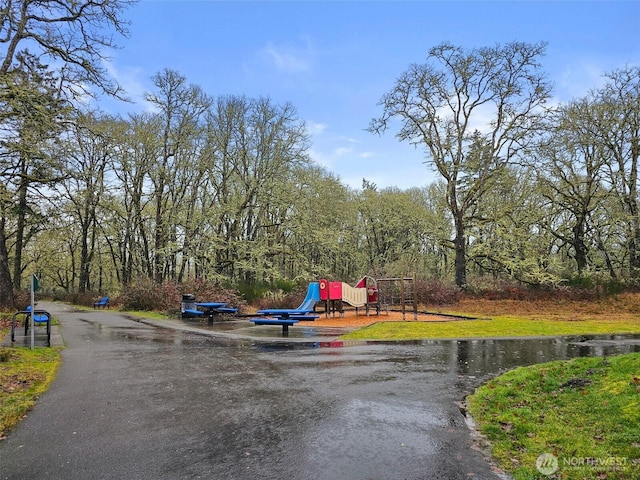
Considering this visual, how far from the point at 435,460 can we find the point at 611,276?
90.1 feet

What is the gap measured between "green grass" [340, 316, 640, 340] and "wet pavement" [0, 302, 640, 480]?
291 cm

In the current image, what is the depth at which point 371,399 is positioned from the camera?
6320 millimetres

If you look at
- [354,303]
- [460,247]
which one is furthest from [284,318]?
[460,247]

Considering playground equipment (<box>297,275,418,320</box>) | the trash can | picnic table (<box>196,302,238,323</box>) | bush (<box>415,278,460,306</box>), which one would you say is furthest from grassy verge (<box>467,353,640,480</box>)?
bush (<box>415,278,460,306</box>)

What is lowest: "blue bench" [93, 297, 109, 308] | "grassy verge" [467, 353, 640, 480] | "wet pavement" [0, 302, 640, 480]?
"blue bench" [93, 297, 109, 308]

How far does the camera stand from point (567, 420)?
4.90 m

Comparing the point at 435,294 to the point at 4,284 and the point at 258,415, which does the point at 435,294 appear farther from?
the point at 258,415

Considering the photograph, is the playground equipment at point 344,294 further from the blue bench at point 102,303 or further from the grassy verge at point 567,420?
the blue bench at point 102,303

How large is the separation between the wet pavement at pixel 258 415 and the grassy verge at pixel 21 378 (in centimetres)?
18

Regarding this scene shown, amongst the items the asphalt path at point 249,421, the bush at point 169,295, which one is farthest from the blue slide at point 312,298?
the asphalt path at point 249,421

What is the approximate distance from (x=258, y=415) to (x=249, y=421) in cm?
24

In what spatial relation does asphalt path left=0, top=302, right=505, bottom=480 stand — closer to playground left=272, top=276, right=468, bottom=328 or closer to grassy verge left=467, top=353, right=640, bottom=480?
grassy verge left=467, top=353, right=640, bottom=480

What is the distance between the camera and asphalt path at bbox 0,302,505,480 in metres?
3.97

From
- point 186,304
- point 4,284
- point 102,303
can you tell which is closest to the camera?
point 4,284
